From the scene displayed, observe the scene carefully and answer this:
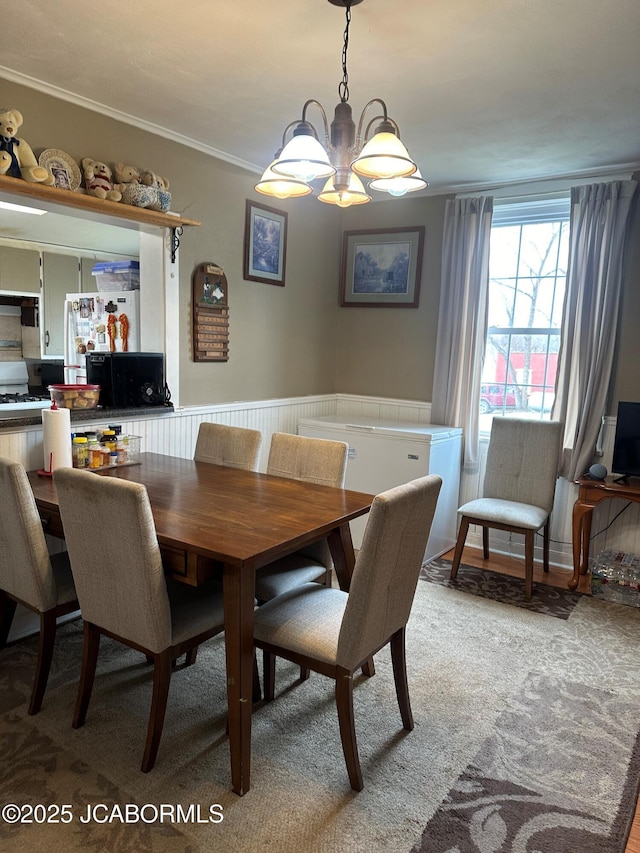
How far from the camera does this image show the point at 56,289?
535 centimetres

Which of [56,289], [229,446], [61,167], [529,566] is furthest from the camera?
[56,289]

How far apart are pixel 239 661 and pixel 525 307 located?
3.13 metres

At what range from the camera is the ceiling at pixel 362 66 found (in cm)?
193

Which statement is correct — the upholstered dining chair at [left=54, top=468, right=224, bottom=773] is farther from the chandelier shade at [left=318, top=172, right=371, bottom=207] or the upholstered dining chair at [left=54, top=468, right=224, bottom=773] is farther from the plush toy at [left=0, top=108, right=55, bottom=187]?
the plush toy at [left=0, top=108, right=55, bottom=187]

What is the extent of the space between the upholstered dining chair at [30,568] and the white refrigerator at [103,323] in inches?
52.9

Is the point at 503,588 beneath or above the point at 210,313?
beneath

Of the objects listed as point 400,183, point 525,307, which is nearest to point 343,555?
point 400,183

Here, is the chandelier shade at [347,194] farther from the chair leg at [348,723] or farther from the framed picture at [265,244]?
the framed picture at [265,244]

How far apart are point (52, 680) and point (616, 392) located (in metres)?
3.35

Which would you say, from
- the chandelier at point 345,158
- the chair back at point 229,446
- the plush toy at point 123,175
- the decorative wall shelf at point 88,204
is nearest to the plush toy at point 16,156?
the decorative wall shelf at point 88,204

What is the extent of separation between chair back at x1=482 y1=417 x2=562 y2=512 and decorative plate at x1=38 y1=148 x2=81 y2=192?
107 inches

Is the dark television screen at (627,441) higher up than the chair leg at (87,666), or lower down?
higher up

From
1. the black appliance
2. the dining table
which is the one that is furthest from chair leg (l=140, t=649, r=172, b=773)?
the black appliance

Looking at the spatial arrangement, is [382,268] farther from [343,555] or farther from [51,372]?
[51,372]
